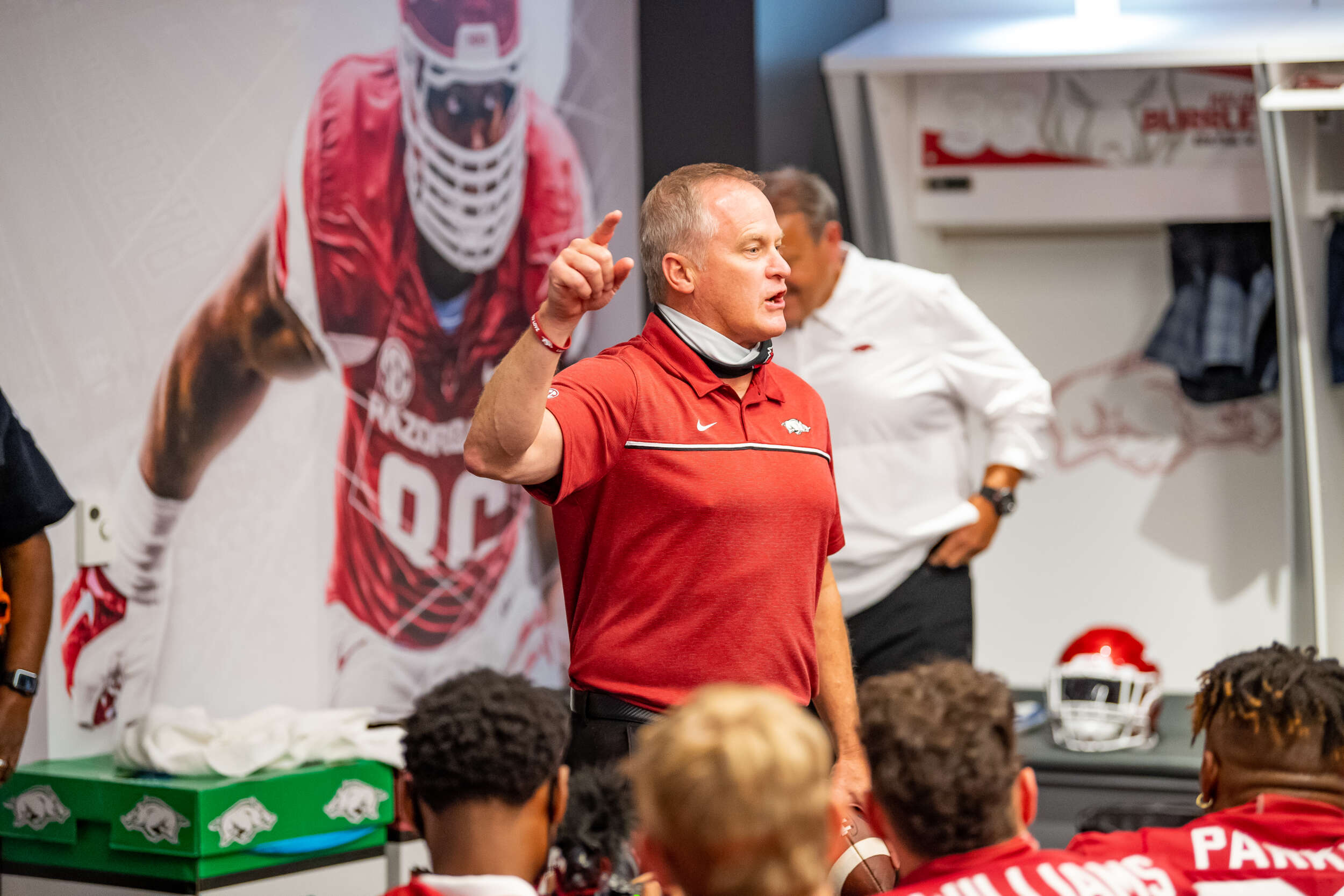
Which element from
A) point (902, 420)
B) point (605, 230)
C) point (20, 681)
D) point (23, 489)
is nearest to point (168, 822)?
point (20, 681)

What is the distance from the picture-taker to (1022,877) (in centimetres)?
138

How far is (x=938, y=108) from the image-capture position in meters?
5.00

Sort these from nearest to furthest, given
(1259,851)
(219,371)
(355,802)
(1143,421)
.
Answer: (1259,851), (355,802), (219,371), (1143,421)

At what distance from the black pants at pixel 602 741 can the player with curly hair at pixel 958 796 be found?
49cm

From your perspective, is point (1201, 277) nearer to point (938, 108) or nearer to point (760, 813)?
point (938, 108)

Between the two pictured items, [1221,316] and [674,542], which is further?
[1221,316]

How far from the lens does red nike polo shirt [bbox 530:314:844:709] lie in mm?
1887

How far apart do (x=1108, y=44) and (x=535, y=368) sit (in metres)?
3.27

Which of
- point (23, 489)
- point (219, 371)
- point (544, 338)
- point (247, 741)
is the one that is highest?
point (544, 338)

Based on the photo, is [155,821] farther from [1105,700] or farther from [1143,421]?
[1143,421]

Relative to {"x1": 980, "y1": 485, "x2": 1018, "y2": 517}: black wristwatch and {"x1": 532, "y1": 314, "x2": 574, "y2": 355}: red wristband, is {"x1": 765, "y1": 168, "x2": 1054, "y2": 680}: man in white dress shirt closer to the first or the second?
{"x1": 980, "y1": 485, "x2": 1018, "y2": 517}: black wristwatch

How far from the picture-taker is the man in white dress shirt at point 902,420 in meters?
3.35

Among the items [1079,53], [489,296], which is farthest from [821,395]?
[1079,53]

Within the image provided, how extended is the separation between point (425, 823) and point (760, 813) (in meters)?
0.50
